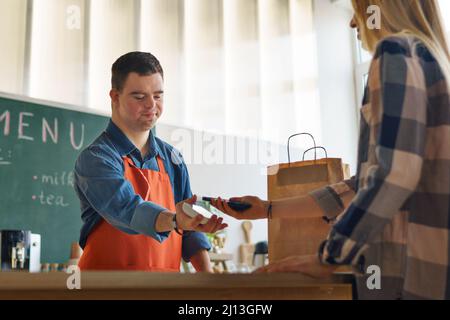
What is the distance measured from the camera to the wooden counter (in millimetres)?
812

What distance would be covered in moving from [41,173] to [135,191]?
55.6 inches

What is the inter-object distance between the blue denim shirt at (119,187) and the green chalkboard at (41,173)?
1.28 meters

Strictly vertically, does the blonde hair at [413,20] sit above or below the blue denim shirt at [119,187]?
above

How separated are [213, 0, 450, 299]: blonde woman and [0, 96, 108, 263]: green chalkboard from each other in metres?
2.09

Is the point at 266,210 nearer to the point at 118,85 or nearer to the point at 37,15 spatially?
the point at 118,85

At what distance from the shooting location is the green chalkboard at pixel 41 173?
267 centimetres

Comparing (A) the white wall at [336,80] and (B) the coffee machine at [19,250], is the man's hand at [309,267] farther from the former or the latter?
(A) the white wall at [336,80]

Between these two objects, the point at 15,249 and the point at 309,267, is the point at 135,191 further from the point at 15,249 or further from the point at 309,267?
the point at 15,249

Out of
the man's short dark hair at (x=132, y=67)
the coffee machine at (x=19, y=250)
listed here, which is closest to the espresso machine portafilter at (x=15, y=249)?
the coffee machine at (x=19, y=250)

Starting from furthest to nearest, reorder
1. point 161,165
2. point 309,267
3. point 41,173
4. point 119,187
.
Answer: point 41,173, point 161,165, point 119,187, point 309,267

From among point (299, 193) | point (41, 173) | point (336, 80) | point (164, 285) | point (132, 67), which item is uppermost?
point (336, 80)

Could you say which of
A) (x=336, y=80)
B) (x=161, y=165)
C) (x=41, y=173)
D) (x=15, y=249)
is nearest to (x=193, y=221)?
(x=161, y=165)

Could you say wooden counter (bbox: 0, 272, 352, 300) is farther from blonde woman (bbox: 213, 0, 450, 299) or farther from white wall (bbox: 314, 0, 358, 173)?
white wall (bbox: 314, 0, 358, 173)

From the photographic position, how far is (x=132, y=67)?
1.60 m
